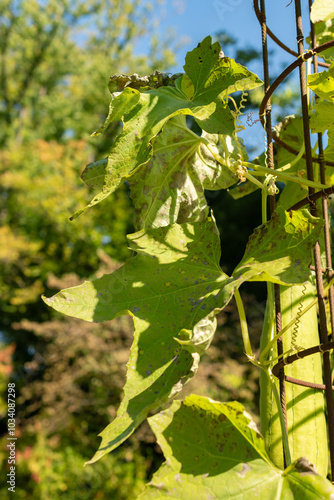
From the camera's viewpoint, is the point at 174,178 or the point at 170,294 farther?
the point at 174,178

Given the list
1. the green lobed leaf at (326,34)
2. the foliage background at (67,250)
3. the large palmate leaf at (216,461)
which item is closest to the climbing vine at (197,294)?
the large palmate leaf at (216,461)

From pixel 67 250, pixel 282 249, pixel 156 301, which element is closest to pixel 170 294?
pixel 156 301

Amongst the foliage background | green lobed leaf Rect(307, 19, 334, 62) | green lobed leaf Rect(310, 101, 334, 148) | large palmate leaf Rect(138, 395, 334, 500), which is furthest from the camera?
the foliage background

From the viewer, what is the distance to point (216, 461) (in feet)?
1.29

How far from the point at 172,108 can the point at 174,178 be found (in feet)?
0.50

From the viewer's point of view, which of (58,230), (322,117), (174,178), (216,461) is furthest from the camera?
(58,230)

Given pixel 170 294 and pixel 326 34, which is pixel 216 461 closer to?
pixel 170 294

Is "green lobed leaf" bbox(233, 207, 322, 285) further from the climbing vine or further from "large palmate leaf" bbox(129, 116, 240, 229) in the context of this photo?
"large palmate leaf" bbox(129, 116, 240, 229)

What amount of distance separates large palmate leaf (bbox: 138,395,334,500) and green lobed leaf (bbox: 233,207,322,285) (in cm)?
12

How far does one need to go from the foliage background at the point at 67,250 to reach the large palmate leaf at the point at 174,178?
2.76 metres

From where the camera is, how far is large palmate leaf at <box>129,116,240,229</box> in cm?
58

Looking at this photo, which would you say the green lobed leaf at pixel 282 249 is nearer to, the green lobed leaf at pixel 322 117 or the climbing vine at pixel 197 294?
the climbing vine at pixel 197 294

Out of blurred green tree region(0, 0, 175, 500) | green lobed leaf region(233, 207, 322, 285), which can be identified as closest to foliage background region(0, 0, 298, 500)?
blurred green tree region(0, 0, 175, 500)

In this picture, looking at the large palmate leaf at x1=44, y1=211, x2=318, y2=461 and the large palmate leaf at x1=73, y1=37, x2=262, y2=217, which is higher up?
the large palmate leaf at x1=73, y1=37, x2=262, y2=217
